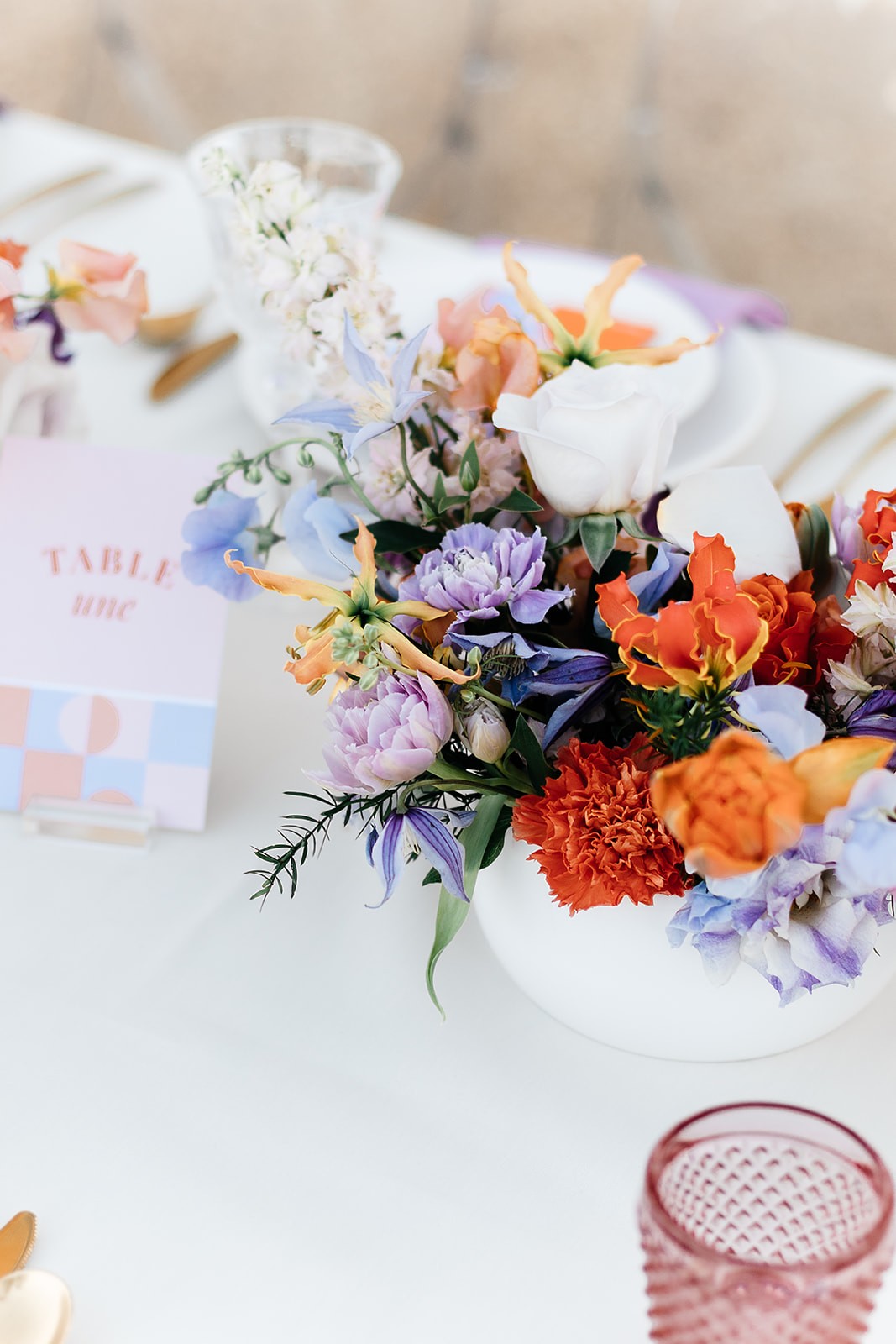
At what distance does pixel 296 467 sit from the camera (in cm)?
93

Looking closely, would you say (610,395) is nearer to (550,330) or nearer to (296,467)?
(550,330)

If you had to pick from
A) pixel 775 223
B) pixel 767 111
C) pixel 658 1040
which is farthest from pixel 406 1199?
pixel 767 111

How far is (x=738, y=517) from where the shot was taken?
540mm

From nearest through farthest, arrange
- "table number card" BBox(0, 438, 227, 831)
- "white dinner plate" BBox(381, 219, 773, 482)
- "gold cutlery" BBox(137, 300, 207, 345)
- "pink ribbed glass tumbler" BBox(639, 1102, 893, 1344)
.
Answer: "pink ribbed glass tumbler" BBox(639, 1102, 893, 1344) < "table number card" BBox(0, 438, 227, 831) < "white dinner plate" BBox(381, 219, 773, 482) < "gold cutlery" BBox(137, 300, 207, 345)

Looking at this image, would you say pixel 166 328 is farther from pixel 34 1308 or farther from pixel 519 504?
pixel 34 1308

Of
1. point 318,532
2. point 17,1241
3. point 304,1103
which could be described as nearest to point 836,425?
point 318,532

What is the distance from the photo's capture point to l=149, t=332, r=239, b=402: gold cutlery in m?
1.08

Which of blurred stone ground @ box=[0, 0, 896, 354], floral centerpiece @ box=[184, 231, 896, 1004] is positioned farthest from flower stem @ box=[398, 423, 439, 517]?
blurred stone ground @ box=[0, 0, 896, 354]

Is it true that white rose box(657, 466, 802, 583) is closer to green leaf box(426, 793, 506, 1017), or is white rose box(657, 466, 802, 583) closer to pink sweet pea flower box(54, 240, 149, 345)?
green leaf box(426, 793, 506, 1017)

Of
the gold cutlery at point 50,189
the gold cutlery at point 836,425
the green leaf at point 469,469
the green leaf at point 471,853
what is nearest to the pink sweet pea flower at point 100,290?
the green leaf at point 469,469

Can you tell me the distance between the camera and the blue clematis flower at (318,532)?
1.87 ft

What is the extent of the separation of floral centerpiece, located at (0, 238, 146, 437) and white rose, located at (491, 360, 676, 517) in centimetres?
31

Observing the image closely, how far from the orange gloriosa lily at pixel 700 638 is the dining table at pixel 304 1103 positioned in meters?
0.16

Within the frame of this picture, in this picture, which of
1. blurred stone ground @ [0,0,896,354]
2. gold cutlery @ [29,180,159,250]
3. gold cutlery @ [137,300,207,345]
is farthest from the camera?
blurred stone ground @ [0,0,896,354]
